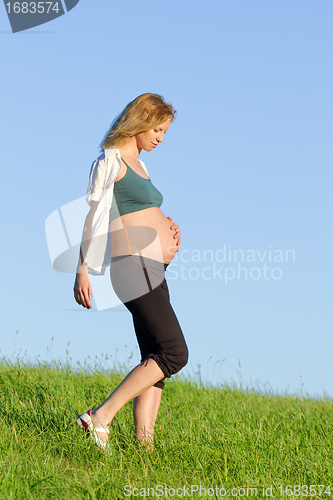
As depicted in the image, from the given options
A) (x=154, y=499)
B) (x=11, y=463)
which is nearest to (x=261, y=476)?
(x=154, y=499)

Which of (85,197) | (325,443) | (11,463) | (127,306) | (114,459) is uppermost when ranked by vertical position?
(85,197)

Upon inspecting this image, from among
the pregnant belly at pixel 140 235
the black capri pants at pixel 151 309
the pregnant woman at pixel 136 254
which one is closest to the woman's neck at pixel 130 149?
the pregnant woman at pixel 136 254

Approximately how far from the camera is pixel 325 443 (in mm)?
3766

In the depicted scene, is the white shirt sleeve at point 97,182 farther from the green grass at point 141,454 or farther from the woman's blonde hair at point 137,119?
the green grass at point 141,454

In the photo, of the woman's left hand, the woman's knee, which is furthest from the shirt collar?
the woman's knee

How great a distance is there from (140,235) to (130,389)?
100 cm

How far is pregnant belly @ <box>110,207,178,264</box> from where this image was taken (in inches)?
124

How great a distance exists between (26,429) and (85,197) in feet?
5.80

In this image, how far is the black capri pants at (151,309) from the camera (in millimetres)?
3020

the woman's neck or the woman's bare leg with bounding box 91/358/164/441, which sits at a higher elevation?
the woman's neck

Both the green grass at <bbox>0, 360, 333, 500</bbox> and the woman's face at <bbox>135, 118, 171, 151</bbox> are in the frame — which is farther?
the woman's face at <bbox>135, 118, 171, 151</bbox>

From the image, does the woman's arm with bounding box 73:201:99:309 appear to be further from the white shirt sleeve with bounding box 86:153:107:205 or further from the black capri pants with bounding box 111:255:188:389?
the black capri pants with bounding box 111:255:188:389

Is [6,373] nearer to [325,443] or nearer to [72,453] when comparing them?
[72,453]

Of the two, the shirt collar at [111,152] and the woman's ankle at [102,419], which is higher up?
the shirt collar at [111,152]
